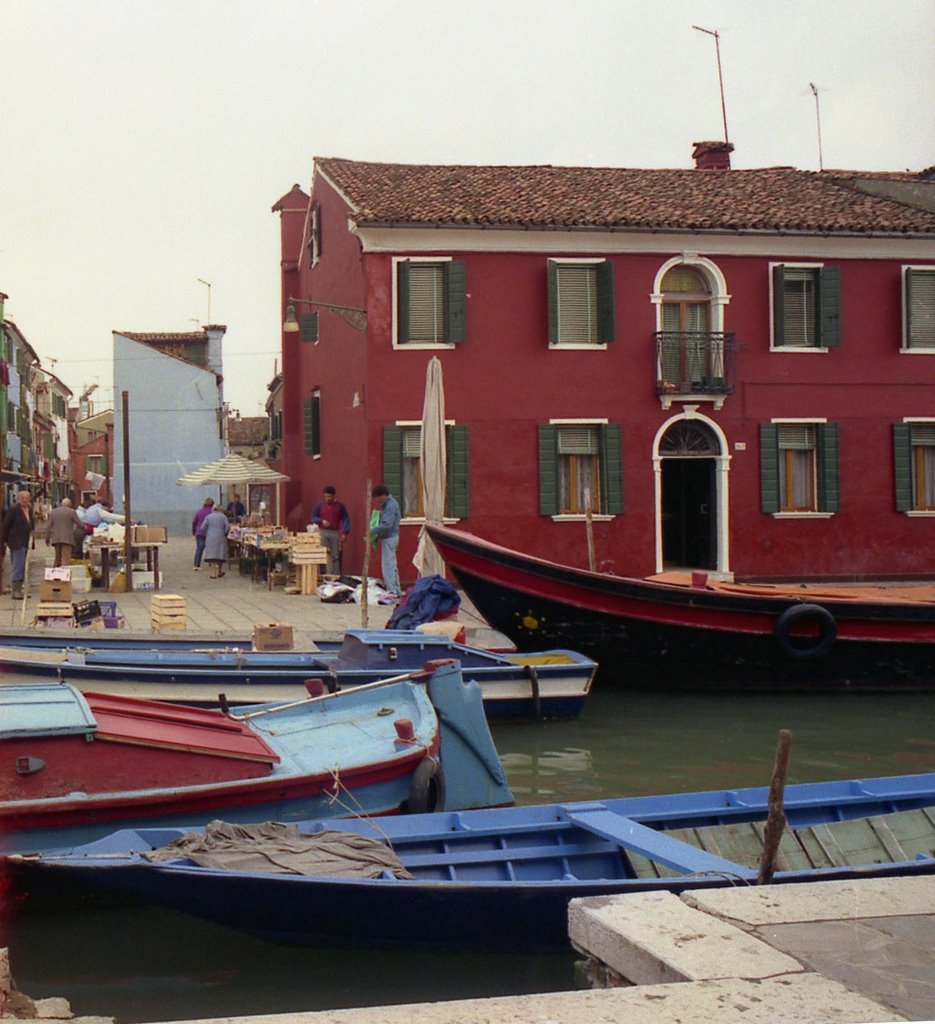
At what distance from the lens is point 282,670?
10219 millimetres

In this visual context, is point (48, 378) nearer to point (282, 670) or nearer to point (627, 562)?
point (627, 562)

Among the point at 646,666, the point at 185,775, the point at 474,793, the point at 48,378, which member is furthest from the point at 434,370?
the point at 48,378

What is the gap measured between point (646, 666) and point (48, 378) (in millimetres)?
54173

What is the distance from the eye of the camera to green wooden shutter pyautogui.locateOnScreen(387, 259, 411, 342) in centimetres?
2005

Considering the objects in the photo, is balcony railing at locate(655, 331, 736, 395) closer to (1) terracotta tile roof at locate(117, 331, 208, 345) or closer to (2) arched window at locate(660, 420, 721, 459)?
(2) arched window at locate(660, 420, 721, 459)

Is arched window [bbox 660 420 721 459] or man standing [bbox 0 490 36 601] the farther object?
arched window [bbox 660 420 721 459]

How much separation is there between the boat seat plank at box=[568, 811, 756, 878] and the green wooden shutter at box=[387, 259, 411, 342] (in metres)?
14.4

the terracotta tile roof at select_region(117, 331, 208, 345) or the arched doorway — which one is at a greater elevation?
the terracotta tile roof at select_region(117, 331, 208, 345)

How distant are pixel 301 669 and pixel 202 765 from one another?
3591mm

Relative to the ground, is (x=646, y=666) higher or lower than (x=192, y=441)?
lower

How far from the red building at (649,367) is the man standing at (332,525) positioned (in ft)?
1.01

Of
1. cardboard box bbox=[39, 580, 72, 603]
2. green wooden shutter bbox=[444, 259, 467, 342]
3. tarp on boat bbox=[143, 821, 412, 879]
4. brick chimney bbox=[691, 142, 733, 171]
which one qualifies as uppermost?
brick chimney bbox=[691, 142, 733, 171]

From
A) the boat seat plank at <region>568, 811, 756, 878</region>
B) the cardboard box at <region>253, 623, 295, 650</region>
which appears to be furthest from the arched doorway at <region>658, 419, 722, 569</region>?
the boat seat plank at <region>568, 811, 756, 878</region>

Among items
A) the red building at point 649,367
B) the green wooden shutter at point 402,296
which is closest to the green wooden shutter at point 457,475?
the red building at point 649,367
